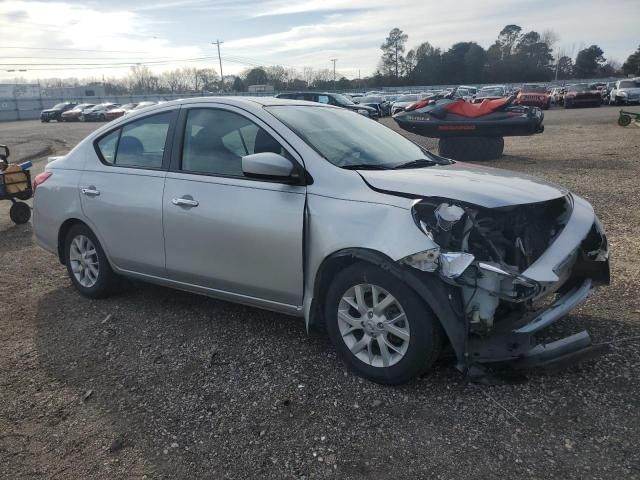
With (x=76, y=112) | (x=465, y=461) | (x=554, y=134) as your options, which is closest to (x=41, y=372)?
(x=465, y=461)

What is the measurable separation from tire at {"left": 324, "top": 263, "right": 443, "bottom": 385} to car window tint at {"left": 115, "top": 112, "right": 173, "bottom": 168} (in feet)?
6.49

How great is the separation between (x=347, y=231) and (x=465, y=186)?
0.78 m

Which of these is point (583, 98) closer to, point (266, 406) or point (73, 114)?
point (73, 114)

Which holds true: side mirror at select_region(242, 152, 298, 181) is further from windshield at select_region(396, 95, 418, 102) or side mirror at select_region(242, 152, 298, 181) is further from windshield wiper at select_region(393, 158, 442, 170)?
windshield at select_region(396, 95, 418, 102)

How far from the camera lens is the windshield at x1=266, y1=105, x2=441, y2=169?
3.83 metres

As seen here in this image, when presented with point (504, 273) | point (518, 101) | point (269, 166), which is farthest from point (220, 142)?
point (518, 101)

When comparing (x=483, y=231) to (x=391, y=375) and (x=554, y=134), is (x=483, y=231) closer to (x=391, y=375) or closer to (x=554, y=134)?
(x=391, y=375)

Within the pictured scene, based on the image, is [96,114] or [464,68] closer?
[96,114]

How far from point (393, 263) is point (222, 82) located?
93818 millimetres

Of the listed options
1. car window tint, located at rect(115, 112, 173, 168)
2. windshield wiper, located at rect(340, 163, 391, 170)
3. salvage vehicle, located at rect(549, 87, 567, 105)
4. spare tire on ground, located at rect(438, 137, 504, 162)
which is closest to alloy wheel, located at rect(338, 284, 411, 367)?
windshield wiper, located at rect(340, 163, 391, 170)

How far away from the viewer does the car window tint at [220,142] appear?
3.95 meters

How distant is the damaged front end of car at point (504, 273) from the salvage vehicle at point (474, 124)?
32.2 ft

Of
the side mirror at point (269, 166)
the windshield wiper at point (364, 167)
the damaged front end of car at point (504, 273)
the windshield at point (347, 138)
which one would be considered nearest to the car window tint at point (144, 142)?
the windshield at point (347, 138)

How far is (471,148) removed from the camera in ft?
44.1
